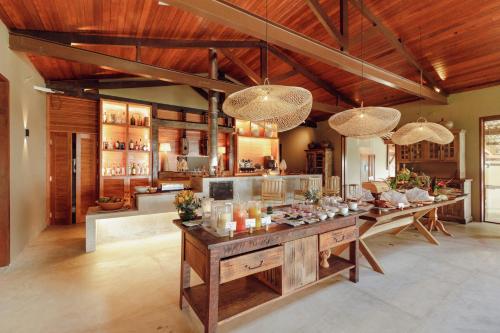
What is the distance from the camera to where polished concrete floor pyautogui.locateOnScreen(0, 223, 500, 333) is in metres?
1.97

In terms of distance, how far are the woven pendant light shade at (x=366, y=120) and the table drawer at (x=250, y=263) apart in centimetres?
217

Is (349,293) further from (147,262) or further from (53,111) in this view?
(53,111)

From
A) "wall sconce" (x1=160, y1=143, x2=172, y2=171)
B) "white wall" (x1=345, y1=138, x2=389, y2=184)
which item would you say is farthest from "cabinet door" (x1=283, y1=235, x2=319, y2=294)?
"white wall" (x1=345, y1=138, x2=389, y2=184)

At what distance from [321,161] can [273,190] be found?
12.9ft

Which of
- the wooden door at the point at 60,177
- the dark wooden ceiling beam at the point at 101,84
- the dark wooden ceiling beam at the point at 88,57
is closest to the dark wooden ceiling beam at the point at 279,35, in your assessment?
the dark wooden ceiling beam at the point at 88,57

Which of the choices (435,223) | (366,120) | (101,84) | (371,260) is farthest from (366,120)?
(101,84)

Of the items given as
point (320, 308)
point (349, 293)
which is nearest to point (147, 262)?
point (320, 308)

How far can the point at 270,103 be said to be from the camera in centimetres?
251

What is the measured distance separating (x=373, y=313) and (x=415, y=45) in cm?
520

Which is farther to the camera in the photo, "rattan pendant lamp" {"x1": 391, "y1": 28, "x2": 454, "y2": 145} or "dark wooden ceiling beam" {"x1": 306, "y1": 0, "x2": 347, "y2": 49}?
"rattan pendant lamp" {"x1": 391, "y1": 28, "x2": 454, "y2": 145}

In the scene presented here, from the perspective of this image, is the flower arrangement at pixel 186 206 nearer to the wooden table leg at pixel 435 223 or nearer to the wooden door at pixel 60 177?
the wooden door at pixel 60 177

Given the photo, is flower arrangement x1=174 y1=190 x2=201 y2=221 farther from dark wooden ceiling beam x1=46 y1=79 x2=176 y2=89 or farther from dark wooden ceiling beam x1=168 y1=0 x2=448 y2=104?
dark wooden ceiling beam x1=46 y1=79 x2=176 y2=89

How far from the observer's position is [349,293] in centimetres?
246

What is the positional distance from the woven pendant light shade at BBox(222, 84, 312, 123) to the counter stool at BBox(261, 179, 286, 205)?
8.29ft
